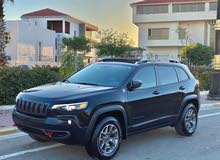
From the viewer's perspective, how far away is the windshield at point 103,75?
7.86m

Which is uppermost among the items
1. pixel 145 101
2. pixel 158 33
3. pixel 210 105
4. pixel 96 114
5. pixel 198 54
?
pixel 158 33

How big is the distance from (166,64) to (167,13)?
62.2 metres

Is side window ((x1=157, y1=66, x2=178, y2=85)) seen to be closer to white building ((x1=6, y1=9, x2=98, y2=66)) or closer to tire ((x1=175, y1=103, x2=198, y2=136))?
tire ((x1=175, y1=103, x2=198, y2=136))

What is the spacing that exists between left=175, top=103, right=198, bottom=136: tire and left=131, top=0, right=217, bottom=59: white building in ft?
190

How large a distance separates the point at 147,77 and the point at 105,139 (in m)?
1.79

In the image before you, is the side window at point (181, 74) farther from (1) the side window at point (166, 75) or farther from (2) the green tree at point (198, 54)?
(2) the green tree at point (198, 54)

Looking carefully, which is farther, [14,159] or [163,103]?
[163,103]

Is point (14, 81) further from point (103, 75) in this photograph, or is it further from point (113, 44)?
point (113, 44)

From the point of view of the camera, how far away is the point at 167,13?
6988cm

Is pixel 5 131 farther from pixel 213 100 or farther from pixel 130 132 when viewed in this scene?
pixel 213 100

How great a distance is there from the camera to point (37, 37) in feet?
133

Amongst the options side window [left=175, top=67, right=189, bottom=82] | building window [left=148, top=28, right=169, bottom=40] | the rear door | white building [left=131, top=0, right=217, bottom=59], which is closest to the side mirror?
the rear door

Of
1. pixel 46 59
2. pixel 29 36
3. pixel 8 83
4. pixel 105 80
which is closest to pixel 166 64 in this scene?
pixel 105 80

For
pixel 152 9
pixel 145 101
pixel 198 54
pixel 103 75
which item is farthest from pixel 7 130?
pixel 152 9
